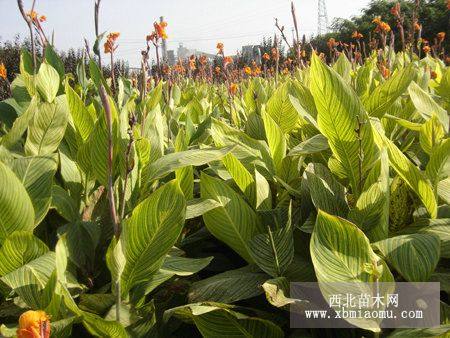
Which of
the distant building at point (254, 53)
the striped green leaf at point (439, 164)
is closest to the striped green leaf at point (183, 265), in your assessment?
the striped green leaf at point (439, 164)

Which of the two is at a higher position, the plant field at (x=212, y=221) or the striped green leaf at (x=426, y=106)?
the striped green leaf at (x=426, y=106)

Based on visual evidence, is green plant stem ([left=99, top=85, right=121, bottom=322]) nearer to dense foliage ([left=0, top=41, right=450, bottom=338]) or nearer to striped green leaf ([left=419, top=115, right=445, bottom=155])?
dense foliage ([left=0, top=41, right=450, bottom=338])

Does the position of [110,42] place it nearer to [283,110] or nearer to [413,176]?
[283,110]

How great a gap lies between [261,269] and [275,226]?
11 cm

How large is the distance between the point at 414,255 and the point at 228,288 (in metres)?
0.39

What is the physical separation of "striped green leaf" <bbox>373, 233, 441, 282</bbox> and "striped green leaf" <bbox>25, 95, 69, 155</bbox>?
2.89ft

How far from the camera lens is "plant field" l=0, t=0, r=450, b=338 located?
86 centimetres

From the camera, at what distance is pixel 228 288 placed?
0.96 m

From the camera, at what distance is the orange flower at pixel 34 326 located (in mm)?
527

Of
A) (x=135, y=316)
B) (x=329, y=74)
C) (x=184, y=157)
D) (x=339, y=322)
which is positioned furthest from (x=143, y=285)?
(x=329, y=74)

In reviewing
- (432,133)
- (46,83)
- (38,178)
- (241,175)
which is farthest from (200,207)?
(46,83)

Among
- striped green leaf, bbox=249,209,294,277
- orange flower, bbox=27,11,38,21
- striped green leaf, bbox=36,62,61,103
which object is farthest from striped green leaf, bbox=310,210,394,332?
orange flower, bbox=27,11,38,21

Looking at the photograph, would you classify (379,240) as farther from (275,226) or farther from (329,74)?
(329,74)

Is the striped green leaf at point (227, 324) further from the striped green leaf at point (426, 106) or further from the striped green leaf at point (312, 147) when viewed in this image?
the striped green leaf at point (426, 106)
